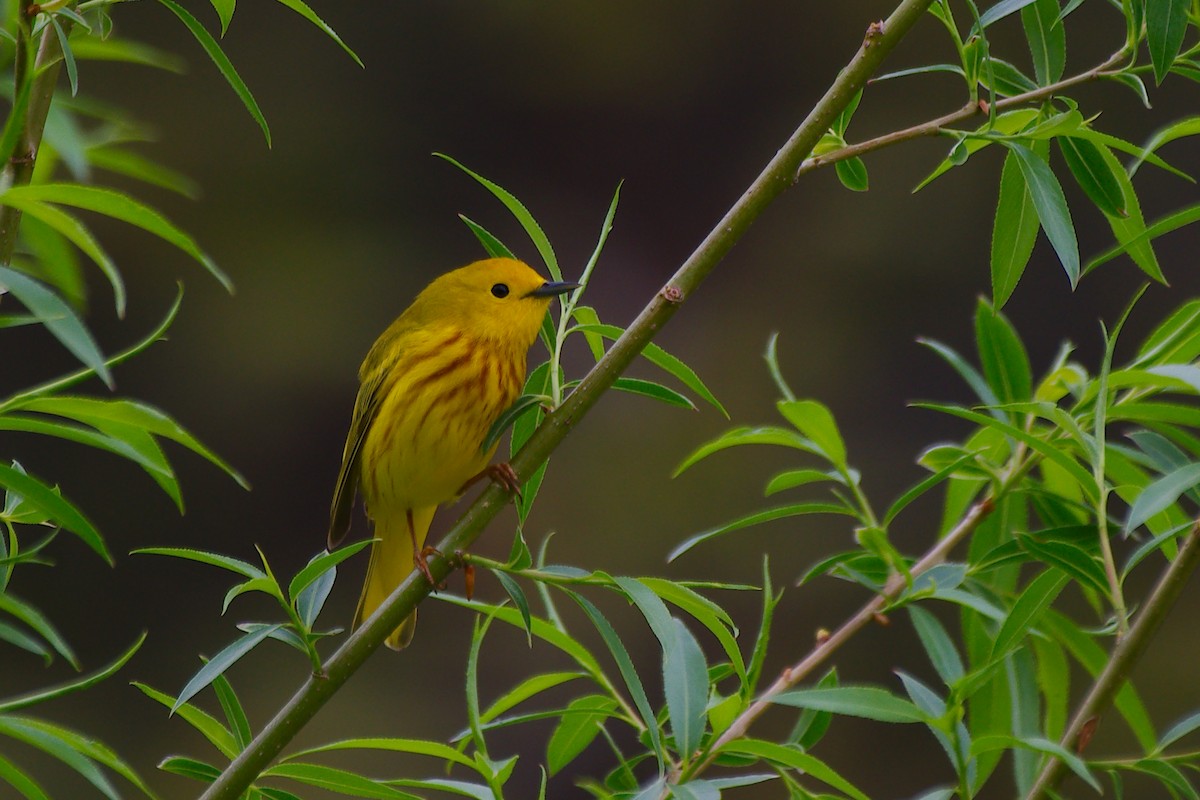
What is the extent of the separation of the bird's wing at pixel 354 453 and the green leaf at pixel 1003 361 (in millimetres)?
1130

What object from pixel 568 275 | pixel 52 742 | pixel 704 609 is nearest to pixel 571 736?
pixel 704 609

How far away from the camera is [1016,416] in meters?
1.11

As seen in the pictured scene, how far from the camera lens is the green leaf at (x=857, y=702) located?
889 mm

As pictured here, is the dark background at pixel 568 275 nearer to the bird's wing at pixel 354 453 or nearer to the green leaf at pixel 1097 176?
the bird's wing at pixel 354 453

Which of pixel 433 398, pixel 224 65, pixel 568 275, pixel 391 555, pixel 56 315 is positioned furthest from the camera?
pixel 568 275

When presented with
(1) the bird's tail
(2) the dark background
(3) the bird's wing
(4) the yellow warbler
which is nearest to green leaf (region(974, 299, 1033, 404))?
(4) the yellow warbler

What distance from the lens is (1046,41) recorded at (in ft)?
3.39

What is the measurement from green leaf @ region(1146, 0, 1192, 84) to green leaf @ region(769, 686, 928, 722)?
45cm

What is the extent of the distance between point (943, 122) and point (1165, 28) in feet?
0.53

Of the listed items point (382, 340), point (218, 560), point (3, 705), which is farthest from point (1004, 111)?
point (382, 340)

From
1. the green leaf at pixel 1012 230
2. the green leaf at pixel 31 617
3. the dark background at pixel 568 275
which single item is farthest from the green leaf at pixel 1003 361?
the dark background at pixel 568 275

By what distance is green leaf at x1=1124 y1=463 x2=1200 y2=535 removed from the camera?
77cm

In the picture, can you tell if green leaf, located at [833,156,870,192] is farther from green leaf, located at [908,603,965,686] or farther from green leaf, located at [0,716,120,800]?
green leaf, located at [0,716,120,800]

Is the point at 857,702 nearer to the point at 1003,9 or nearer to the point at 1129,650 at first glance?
the point at 1129,650
